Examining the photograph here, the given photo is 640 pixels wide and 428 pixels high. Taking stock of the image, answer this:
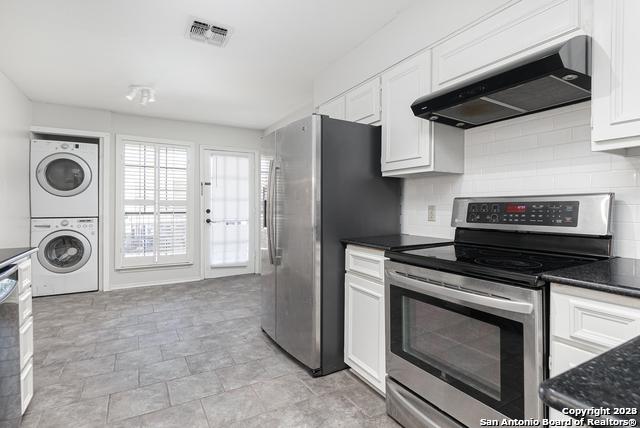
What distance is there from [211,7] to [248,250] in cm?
403

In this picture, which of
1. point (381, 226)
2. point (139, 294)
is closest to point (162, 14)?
point (381, 226)

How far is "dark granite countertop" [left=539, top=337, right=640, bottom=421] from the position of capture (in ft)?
1.38

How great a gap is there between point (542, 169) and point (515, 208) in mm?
249

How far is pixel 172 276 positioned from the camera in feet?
16.9

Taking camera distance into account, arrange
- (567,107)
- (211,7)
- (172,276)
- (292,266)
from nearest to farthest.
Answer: (567,107) → (211,7) → (292,266) → (172,276)

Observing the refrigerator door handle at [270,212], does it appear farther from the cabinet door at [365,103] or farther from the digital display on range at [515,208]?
the digital display on range at [515,208]

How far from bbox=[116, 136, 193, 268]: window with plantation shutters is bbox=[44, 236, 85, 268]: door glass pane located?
47 centimetres

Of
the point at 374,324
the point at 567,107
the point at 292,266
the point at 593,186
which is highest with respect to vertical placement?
the point at 567,107

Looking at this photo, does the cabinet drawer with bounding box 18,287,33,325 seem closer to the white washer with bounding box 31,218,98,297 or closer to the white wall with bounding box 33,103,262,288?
the white washer with bounding box 31,218,98,297

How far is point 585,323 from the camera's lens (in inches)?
43.5

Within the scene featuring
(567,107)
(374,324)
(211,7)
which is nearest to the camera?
(567,107)

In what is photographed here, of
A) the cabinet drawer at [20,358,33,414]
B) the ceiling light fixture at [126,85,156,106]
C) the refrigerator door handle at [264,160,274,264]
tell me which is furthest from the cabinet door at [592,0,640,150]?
the ceiling light fixture at [126,85,156,106]

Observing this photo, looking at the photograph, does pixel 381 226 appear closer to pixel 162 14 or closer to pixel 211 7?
pixel 211 7

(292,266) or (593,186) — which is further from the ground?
(593,186)
